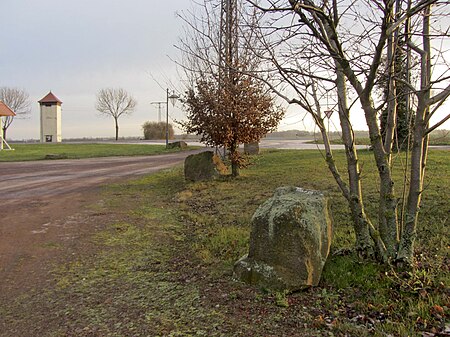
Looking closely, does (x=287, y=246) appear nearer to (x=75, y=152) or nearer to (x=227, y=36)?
(x=227, y=36)

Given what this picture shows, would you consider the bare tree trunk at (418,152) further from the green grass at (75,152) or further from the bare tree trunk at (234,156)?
the green grass at (75,152)

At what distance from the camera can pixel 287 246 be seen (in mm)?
3699

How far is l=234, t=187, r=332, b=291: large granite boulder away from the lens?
366cm

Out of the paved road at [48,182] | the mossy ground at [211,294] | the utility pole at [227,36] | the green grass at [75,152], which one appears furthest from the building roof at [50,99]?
the mossy ground at [211,294]

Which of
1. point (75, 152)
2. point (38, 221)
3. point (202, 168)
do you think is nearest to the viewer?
point (38, 221)

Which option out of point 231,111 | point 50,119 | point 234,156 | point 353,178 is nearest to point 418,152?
point 353,178

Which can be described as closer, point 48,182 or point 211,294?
point 211,294

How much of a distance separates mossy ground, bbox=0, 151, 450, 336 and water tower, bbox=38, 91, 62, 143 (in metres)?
45.1

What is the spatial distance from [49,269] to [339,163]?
10.3 m

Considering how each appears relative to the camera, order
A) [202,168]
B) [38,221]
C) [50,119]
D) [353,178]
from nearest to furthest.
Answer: [353,178], [38,221], [202,168], [50,119]

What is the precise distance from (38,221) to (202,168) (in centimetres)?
530

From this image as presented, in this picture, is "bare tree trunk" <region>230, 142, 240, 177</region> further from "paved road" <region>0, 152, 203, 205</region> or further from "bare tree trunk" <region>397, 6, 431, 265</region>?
"bare tree trunk" <region>397, 6, 431, 265</region>

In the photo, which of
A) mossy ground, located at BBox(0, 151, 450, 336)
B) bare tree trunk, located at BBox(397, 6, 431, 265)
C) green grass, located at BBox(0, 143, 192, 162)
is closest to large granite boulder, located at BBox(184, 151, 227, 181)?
mossy ground, located at BBox(0, 151, 450, 336)

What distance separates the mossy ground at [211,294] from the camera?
119 inches
